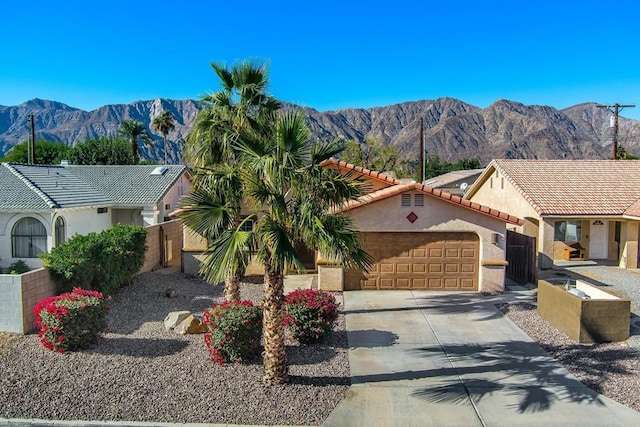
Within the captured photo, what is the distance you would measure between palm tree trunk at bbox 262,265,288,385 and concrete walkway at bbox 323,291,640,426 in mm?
1271

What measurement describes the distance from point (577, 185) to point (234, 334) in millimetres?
20248

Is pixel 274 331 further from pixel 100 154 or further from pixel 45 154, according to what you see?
pixel 45 154

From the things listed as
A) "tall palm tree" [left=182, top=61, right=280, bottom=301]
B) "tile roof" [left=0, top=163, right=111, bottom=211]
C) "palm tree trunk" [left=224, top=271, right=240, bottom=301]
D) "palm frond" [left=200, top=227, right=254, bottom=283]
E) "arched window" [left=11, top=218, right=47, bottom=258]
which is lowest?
"palm tree trunk" [left=224, top=271, right=240, bottom=301]

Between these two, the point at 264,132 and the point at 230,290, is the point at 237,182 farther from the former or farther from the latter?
the point at 230,290

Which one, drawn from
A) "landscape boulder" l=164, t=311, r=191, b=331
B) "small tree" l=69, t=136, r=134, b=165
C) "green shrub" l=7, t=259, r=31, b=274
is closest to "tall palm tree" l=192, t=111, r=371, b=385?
"landscape boulder" l=164, t=311, r=191, b=331

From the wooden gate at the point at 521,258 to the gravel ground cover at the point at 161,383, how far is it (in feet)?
31.5

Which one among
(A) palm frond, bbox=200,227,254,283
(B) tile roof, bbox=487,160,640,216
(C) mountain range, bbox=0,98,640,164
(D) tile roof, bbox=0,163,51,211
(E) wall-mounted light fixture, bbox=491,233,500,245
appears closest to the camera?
(A) palm frond, bbox=200,227,254,283

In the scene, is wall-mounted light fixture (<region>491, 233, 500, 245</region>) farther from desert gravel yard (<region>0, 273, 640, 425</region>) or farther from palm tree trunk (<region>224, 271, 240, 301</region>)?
palm tree trunk (<region>224, 271, 240, 301</region>)

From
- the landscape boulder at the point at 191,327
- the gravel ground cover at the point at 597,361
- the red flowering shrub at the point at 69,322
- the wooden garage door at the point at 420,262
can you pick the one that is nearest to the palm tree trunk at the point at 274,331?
the landscape boulder at the point at 191,327

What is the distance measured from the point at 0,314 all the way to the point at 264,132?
7.31m

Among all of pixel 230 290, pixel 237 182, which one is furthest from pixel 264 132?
pixel 230 290

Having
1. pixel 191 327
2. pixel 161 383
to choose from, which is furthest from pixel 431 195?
pixel 161 383

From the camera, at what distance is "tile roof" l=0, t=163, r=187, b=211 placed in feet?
67.6

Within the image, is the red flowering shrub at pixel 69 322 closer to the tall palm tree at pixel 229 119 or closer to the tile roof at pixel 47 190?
the tall palm tree at pixel 229 119
